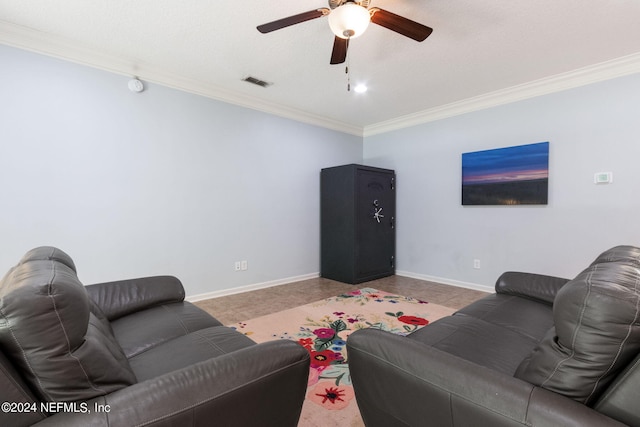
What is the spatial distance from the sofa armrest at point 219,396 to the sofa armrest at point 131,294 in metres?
1.14

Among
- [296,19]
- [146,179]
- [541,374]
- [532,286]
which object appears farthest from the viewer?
[146,179]

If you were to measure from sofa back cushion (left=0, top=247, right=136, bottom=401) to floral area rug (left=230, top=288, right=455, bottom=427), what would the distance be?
92 centimetres

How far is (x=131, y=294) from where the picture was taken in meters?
1.87

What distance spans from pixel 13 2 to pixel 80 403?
289 centimetres

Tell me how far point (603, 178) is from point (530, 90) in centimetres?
123

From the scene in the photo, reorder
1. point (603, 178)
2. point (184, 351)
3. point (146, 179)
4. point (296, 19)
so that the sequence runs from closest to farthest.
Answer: point (184, 351) → point (296, 19) → point (603, 178) → point (146, 179)

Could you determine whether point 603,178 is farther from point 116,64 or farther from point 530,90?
point 116,64

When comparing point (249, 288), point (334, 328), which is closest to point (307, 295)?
point (249, 288)

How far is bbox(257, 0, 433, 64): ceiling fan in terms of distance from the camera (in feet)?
5.91

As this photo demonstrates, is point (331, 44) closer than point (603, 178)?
Yes

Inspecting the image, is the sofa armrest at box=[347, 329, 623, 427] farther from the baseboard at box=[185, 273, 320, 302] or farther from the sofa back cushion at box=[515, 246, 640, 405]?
the baseboard at box=[185, 273, 320, 302]

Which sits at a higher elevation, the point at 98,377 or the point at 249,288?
the point at 98,377

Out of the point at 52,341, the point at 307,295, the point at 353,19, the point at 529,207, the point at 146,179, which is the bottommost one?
the point at 307,295

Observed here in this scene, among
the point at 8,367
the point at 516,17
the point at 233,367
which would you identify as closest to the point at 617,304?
the point at 233,367
